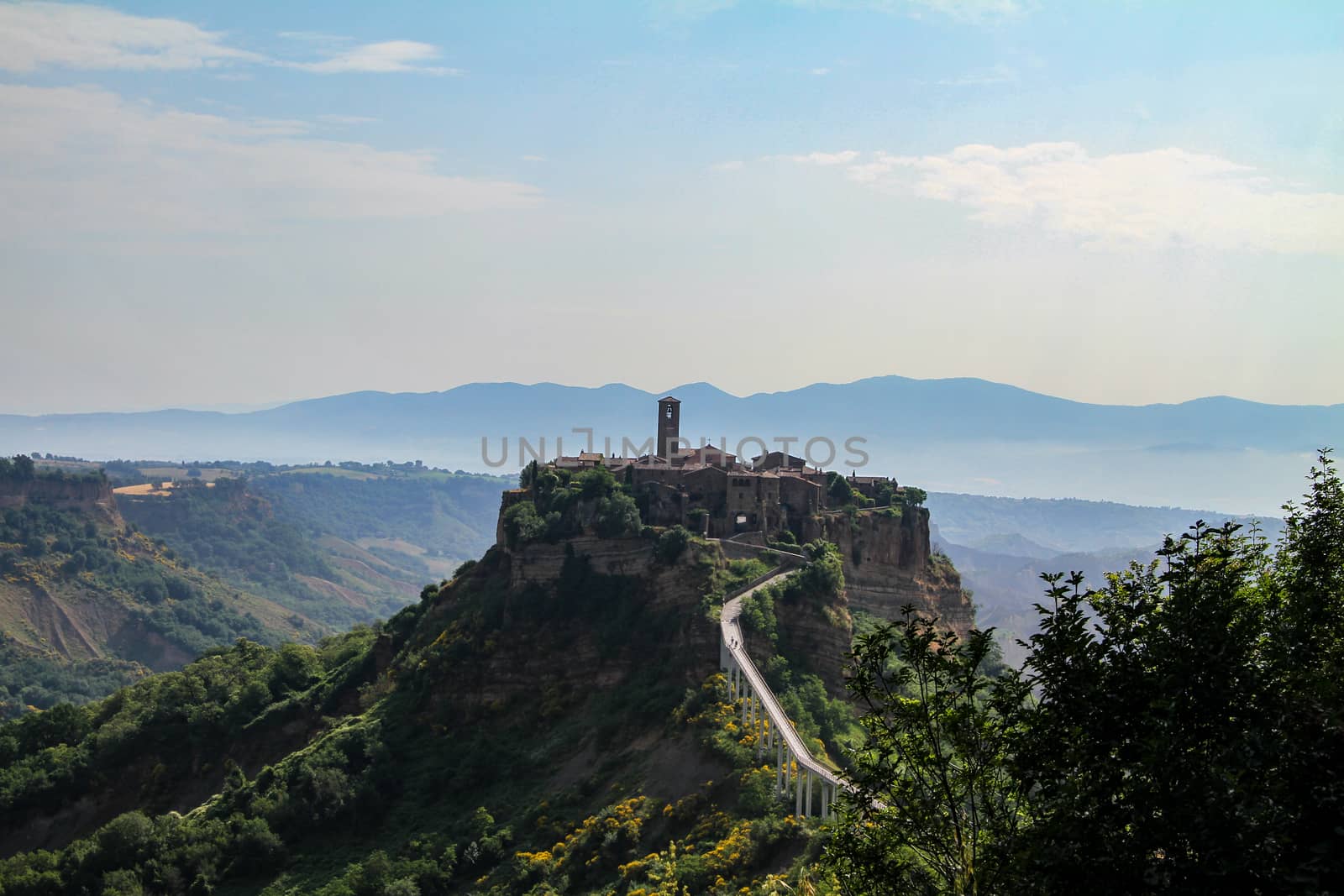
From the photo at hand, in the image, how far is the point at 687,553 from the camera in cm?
5719

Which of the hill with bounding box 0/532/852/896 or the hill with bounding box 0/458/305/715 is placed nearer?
the hill with bounding box 0/532/852/896

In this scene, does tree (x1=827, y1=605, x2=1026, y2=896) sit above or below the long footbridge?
above

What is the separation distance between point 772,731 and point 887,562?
26682 mm

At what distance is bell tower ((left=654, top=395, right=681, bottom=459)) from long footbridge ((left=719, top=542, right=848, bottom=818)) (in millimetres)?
16082

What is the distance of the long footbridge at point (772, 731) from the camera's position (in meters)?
36.6

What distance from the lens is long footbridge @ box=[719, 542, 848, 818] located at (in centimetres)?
3656

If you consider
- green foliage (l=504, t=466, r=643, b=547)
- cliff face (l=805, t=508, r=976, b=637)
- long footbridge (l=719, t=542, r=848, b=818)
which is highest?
green foliage (l=504, t=466, r=643, b=547)

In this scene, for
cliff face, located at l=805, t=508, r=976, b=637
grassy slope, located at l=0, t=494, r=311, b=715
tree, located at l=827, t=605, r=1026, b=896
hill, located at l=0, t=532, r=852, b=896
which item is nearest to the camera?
tree, located at l=827, t=605, r=1026, b=896

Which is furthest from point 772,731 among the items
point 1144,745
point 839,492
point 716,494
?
point 839,492

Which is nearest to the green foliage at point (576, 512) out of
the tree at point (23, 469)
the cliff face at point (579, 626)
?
the cliff face at point (579, 626)

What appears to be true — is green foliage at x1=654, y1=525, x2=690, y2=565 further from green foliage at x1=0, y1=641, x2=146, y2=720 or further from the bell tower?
green foliage at x1=0, y1=641, x2=146, y2=720

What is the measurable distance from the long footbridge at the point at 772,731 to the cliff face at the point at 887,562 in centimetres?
1023

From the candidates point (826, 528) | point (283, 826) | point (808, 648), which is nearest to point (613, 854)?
point (808, 648)

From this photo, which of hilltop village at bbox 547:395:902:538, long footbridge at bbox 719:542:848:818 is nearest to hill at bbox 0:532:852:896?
long footbridge at bbox 719:542:848:818
